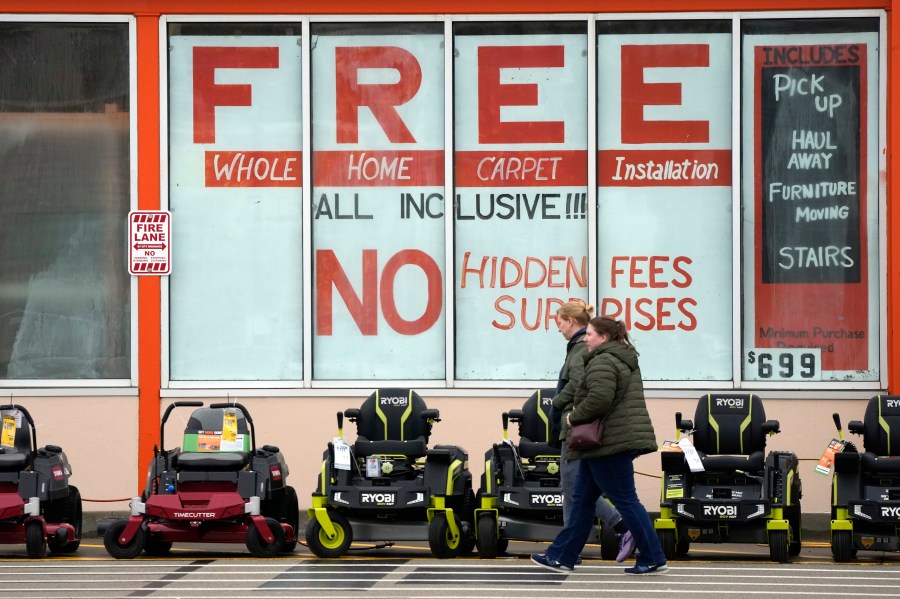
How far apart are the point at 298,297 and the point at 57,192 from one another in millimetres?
2489

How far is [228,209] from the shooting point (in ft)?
49.6

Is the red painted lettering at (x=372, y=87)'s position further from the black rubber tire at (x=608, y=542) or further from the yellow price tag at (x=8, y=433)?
the black rubber tire at (x=608, y=542)

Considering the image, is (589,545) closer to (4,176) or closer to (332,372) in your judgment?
(332,372)

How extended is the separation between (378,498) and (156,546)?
180 centimetres

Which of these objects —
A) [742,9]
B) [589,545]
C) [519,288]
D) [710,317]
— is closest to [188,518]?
[589,545]

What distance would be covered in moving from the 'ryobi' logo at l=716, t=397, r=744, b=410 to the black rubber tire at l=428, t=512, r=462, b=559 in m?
2.32

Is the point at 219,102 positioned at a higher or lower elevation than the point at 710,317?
higher

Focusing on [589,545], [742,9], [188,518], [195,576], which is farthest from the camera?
[742,9]

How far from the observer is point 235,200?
15.1m

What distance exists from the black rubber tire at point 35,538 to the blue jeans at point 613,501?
3946 millimetres

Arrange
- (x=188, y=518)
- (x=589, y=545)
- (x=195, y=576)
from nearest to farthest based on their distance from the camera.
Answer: (x=195, y=576), (x=188, y=518), (x=589, y=545)

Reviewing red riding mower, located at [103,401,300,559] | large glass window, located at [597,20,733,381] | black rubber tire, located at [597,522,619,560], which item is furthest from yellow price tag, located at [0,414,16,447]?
large glass window, located at [597,20,733,381]

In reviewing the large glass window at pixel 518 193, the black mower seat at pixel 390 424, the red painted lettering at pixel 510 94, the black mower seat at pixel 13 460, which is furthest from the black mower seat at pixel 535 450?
the black mower seat at pixel 13 460

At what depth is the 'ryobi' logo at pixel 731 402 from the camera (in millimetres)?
12641
